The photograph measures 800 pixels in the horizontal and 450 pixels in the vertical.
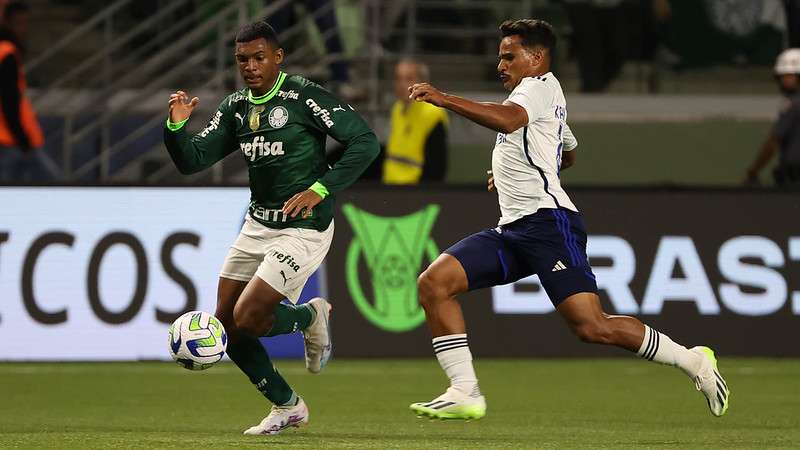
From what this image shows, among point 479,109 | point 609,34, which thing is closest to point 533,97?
point 479,109

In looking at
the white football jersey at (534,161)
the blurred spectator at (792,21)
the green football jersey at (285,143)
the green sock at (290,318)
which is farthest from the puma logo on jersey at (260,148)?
the blurred spectator at (792,21)

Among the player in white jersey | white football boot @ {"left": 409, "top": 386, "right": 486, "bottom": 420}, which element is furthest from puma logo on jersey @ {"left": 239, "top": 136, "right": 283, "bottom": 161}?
white football boot @ {"left": 409, "top": 386, "right": 486, "bottom": 420}

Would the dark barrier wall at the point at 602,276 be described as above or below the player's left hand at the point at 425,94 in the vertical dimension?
below

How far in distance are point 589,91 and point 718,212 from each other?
12.6 ft

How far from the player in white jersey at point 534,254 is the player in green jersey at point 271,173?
72 cm

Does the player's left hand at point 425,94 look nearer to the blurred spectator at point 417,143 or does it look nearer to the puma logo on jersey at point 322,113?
the puma logo on jersey at point 322,113

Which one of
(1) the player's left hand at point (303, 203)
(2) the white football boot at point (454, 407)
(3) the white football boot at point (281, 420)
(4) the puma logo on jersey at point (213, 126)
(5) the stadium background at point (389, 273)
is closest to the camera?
(2) the white football boot at point (454, 407)

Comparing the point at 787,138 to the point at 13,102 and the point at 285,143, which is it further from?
the point at 285,143

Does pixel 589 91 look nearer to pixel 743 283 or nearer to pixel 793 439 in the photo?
pixel 743 283

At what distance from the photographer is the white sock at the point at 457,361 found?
8.55 metres

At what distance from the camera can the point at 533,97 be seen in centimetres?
848

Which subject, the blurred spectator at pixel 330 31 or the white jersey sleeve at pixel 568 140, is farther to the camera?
the blurred spectator at pixel 330 31

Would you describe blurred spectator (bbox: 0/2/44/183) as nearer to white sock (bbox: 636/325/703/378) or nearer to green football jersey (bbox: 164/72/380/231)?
green football jersey (bbox: 164/72/380/231)

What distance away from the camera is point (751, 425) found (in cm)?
940
